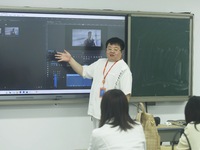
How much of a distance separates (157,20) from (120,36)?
22.7 inches

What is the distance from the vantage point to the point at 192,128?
8.93 ft

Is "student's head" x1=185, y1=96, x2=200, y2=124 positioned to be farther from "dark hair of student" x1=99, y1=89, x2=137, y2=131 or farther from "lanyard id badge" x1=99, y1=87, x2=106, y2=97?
"lanyard id badge" x1=99, y1=87, x2=106, y2=97

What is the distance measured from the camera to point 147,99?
4.86m

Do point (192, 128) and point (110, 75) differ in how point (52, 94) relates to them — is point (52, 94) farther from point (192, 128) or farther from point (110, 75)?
point (192, 128)

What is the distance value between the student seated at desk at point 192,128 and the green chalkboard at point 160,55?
79.3 inches

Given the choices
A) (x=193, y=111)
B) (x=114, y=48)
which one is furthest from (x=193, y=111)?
(x=114, y=48)

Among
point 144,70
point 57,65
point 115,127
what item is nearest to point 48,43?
point 57,65

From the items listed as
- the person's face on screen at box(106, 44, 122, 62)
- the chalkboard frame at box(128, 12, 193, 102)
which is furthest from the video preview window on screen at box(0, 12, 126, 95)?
the person's face on screen at box(106, 44, 122, 62)

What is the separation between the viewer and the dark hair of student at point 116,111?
2.53m

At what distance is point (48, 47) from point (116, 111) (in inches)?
85.1

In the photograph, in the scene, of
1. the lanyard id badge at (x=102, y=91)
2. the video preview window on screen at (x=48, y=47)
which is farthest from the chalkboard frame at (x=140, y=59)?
the lanyard id badge at (x=102, y=91)

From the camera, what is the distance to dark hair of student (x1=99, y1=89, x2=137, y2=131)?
2.53 meters

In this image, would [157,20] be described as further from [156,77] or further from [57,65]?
[57,65]

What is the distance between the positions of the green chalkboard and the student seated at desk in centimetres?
201
